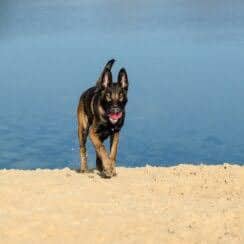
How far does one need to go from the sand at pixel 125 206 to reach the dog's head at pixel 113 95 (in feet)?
4.15

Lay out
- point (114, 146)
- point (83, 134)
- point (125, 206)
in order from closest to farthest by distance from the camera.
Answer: point (125, 206) → point (114, 146) → point (83, 134)

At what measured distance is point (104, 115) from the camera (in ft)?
48.8

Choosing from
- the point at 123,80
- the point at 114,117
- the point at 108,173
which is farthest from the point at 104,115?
the point at 108,173

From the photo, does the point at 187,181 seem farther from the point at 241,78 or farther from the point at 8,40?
the point at 8,40

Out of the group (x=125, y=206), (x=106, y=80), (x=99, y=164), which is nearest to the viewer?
(x=125, y=206)

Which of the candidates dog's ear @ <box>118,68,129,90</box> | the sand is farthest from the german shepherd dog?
the sand

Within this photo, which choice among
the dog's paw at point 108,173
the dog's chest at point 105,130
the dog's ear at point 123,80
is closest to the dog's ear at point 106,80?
the dog's ear at point 123,80

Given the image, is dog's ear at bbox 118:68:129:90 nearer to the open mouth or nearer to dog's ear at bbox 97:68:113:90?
dog's ear at bbox 97:68:113:90

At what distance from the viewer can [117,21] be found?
3873 inches

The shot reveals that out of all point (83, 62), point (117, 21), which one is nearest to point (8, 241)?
point (83, 62)

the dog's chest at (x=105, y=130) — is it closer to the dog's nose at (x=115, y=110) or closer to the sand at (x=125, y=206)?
the dog's nose at (x=115, y=110)

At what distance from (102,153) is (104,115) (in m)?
0.79

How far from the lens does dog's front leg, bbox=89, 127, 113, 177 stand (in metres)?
15.1

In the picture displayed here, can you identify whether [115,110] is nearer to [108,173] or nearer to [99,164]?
[108,173]
